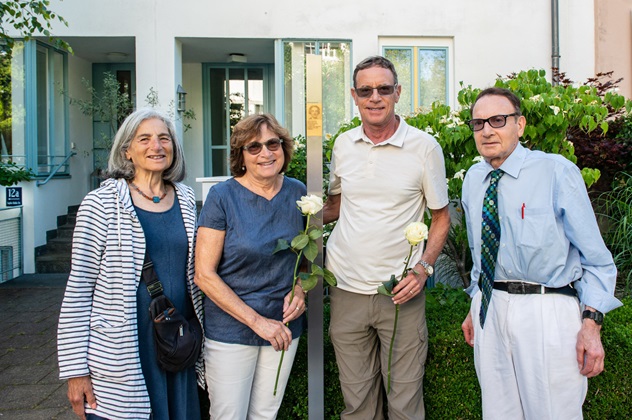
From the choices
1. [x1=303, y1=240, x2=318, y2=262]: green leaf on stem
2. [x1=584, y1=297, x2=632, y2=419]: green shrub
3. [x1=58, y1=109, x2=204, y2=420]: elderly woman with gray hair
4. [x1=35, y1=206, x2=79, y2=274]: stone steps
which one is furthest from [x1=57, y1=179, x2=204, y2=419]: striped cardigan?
[x1=35, y1=206, x2=79, y2=274]: stone steps

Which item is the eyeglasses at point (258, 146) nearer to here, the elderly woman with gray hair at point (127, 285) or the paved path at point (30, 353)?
the elderly woman with gray hair at point (127, 285)

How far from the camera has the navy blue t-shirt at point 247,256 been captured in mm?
2586

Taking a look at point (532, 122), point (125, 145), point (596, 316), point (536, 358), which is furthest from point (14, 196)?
point (596, 316)

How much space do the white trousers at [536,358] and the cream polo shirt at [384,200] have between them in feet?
1.82

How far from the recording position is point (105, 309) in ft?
7.88

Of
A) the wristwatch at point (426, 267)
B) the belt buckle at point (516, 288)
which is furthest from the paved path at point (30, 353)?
the belt buckle at point (516, 288)

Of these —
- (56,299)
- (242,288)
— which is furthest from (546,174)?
(56,299)

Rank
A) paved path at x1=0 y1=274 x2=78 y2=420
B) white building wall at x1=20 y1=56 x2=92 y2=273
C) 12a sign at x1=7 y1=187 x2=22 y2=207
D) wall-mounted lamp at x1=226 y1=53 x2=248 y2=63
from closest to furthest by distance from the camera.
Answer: paved path at x1=0 y1=274 x2=78 y2=420 → 12a sign at x1=7 y1=187 x2=22 y2=207 → white building wall at x1=20 y1=56 x2=92 y2=273 → wall-mounted lamp at x1=226 y1=53 x2=248 y2=63

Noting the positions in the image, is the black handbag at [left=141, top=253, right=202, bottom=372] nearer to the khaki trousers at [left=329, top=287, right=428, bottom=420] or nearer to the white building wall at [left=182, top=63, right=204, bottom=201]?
the khaki trousers at [left=329, top=287, right=428, bottom=420]

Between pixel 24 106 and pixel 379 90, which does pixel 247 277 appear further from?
pixel 24 106

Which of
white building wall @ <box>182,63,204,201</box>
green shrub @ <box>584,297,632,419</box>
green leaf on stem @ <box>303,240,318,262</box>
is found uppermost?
white building wall @ <box>182,63,204,201</box>

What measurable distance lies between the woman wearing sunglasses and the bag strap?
188 mm

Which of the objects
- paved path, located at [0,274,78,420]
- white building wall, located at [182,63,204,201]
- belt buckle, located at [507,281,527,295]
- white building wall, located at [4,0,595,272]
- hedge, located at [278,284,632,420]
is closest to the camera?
belt buckle, located at [507,281,527,295]

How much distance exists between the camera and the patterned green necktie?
2490 millimetres
